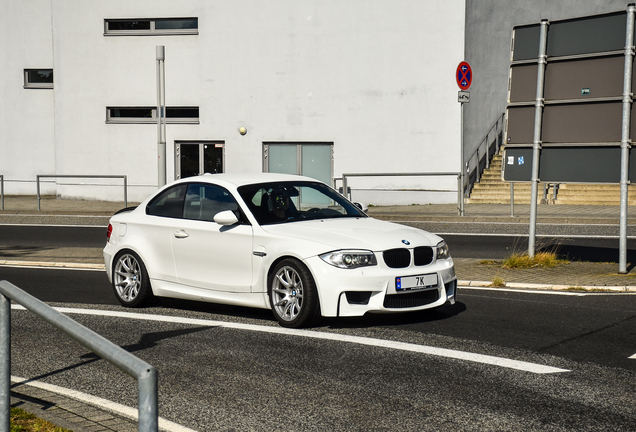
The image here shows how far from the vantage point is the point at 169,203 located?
9.18 meters

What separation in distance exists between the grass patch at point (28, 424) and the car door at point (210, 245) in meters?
3.38

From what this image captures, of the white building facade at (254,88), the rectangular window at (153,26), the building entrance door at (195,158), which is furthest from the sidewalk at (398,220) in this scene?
the rectangular window at (153,26)

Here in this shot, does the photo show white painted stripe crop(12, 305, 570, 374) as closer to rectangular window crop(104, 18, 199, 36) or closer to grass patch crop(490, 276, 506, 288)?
grass patch crop(490, 276, 506, 288)

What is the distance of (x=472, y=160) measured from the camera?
2817 cm

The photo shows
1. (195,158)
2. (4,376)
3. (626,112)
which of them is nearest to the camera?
(4,376)

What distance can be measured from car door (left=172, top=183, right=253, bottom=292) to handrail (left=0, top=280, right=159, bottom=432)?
13.7ft

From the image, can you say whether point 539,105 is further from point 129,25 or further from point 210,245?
point 129,25

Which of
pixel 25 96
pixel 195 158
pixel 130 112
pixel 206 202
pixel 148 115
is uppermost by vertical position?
pixel 25 96

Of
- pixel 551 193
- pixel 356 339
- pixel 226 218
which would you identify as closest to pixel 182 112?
pixel 551 193

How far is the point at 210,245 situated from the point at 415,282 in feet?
7.28

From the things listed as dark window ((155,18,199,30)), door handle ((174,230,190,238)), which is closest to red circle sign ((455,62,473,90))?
dark window ((155,18,199,30))

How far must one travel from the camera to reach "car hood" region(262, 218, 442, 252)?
25.0 ft

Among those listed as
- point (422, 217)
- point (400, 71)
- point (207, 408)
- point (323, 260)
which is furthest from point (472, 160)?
point (207, 408)

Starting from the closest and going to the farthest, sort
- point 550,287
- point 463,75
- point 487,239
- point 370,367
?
point 370,367 < point 550,287 < point 487,239 < point 463,75
